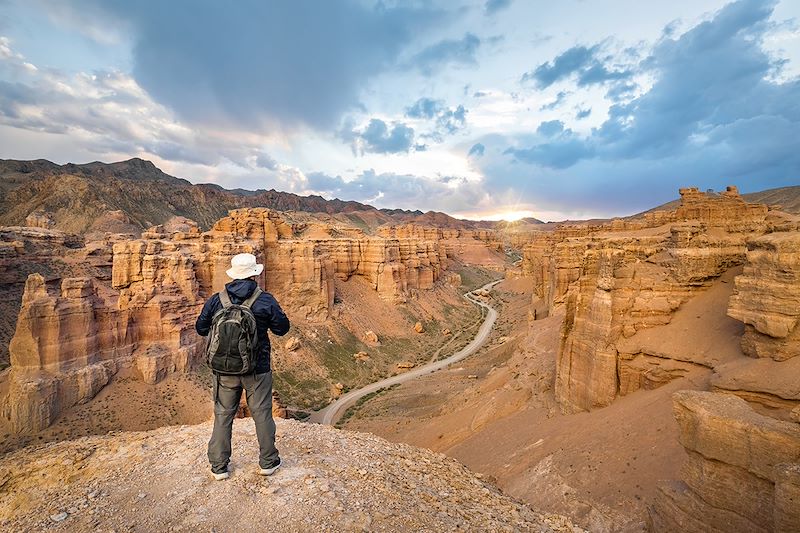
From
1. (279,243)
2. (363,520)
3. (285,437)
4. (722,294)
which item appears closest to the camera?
(363,520)

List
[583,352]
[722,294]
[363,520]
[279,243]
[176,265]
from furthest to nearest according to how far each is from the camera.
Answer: [279,243] < [176,265] < [583,352] < [722,294] < [363,520]

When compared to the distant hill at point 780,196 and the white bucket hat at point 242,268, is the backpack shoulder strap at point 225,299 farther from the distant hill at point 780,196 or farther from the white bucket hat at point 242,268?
the distant hill at point 780,196

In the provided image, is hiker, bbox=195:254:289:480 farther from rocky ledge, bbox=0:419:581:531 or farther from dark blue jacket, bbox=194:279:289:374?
rocky ledge, bbox=0:419:581:531

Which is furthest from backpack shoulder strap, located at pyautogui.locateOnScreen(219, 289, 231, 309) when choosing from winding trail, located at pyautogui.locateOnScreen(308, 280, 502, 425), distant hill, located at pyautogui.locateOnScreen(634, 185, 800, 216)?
distant hill, located at pyautogui.locateOnScreen(634, 185, 800, 216)

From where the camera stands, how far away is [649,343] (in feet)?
42.9

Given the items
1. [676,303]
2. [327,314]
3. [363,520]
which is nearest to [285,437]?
[363,520]

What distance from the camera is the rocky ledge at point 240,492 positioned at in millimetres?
5348

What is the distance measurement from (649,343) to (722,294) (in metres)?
2.66

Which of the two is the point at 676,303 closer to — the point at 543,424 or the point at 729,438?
the point at 543,424

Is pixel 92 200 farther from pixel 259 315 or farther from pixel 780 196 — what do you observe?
pixel 780 196

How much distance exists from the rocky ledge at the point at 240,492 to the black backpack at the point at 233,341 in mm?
1773

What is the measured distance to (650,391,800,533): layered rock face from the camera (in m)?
5.89

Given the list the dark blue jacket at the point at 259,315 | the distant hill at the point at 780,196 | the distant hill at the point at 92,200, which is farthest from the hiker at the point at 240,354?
the distant hill at the point at 780,196

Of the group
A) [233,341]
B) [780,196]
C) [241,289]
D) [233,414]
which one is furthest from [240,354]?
[780,196]
